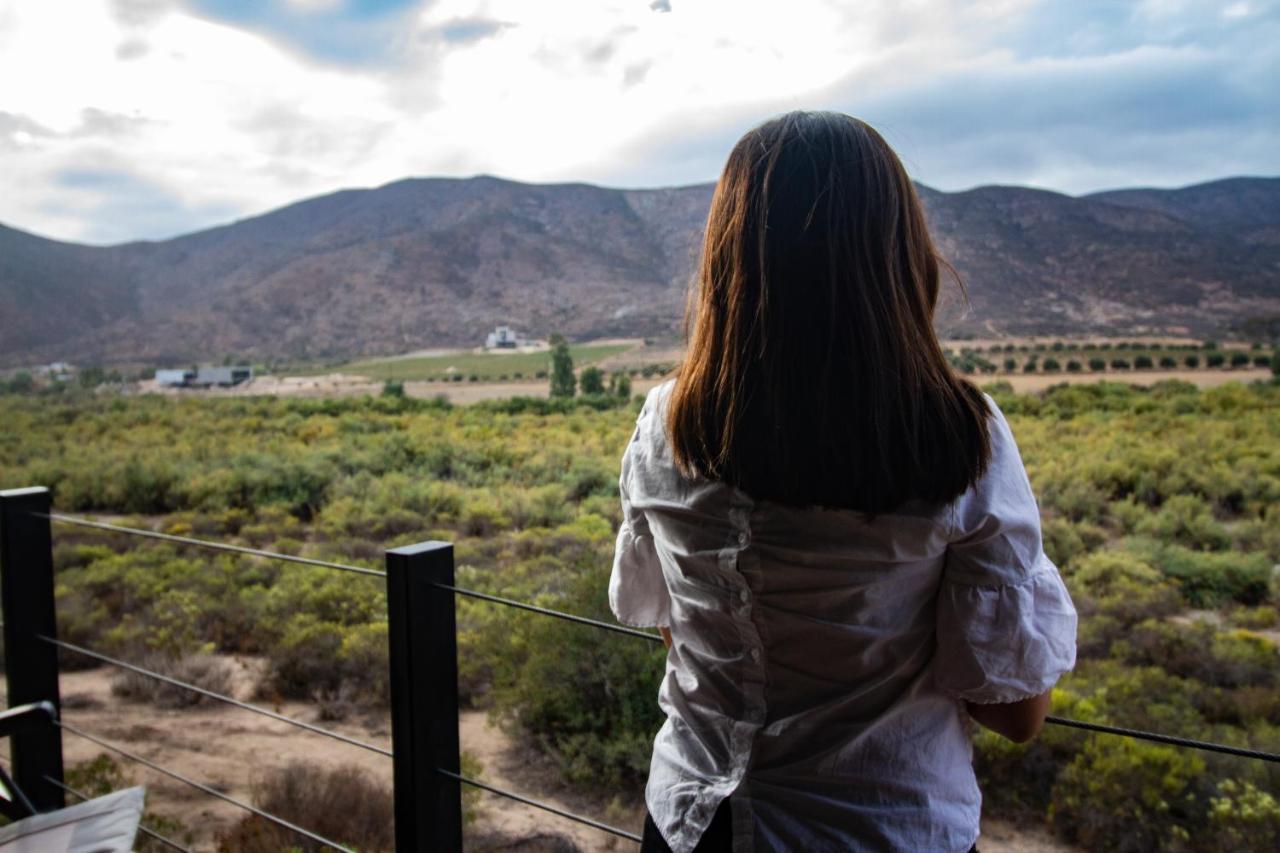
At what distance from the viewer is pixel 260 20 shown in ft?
25.8

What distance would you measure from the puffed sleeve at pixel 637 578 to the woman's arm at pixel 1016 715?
347 mm

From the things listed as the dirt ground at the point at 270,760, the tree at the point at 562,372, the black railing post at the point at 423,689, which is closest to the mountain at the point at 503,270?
the tree at the point at 562,372

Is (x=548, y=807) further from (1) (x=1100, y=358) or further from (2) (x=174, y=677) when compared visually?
(1) (x=1100, y=358)

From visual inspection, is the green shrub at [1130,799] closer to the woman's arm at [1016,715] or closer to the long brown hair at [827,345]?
the woman's arm at [1016,715]

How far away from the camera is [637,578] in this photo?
1.01 meters

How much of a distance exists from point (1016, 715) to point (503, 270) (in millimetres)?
50295

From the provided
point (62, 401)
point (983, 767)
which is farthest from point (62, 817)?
point (62, 401)

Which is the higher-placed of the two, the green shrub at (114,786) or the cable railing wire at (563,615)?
the cable railing wire at (563,615)

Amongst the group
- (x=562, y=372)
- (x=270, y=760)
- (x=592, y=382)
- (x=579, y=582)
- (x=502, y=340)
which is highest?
(x=502, y=340)

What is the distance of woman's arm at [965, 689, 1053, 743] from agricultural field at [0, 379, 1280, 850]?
414 centimetres

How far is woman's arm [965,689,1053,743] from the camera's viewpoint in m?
0.79

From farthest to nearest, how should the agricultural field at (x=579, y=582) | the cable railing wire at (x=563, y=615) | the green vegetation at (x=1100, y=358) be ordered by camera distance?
the green vegetation at (x=1100, y=358), the agricultural field at (x=579, y=582), the cable railing wire at (x=563, y=615)

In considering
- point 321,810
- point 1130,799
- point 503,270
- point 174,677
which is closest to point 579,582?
point 321,810

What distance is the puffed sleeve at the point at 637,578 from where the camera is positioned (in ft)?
3.23
